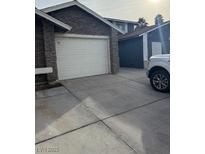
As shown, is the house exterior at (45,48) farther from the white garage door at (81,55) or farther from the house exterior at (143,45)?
the house exterior at (143,45)

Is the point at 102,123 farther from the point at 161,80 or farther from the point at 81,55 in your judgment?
the point at 81,55

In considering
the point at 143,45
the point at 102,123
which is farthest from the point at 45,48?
the point at 143,45

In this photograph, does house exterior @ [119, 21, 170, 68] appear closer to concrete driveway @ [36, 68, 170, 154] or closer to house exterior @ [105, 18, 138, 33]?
house exterior @ [105, 18, 138, 33]

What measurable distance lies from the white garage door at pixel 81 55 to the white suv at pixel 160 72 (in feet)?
13.5

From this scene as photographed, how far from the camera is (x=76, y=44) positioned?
8781 millimetres

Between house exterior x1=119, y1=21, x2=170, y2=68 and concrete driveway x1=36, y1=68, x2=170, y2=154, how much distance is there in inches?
303

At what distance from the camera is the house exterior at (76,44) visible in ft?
24.2

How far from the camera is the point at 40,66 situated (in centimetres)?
723

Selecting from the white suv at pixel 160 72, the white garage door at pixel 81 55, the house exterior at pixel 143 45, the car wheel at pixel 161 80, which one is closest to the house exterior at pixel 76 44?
the white garage door at pixel 81 55

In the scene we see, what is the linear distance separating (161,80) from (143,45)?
7.34 meters

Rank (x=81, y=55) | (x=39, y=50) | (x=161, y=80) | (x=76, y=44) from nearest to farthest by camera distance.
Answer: (x=161, y=80)
(x=39, y=50)
(x=76, y=44)
(x=81, y=55)

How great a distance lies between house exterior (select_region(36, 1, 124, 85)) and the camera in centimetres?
738
